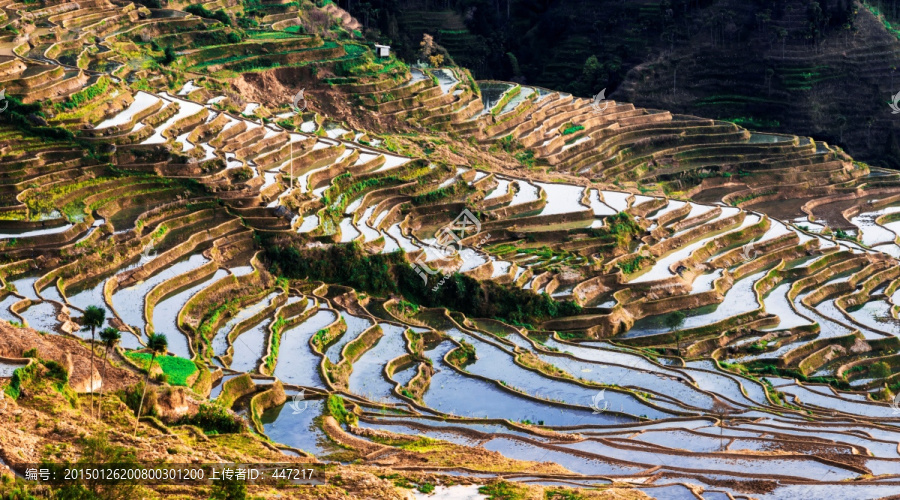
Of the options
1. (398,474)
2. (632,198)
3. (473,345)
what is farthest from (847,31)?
(398,474)

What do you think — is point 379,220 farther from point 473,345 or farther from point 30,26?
point 30,26

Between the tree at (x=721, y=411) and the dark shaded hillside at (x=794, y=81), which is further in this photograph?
the dark shaded hillside at (x=794, y=81)

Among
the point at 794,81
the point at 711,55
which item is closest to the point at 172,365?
the point at 794,81

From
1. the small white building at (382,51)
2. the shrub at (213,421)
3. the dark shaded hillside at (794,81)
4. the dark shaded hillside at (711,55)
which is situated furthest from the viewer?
the dark shaded hillside at (711,55)

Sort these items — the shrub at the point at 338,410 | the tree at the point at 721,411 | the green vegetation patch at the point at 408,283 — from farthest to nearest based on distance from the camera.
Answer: the green vegetation patch at the point at 408,283, the tree at the point at 721,411, the shrub at the point at 338,410

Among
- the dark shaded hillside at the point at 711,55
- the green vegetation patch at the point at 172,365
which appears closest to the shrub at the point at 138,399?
the green vegetation patch at the point at 172,365

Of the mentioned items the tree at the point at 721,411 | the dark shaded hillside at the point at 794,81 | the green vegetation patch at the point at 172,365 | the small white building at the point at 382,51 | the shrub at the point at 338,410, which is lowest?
the dark shaded hillside at the point at 794,81

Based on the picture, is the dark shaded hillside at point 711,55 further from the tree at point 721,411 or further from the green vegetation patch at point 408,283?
the tree at point 721,411
